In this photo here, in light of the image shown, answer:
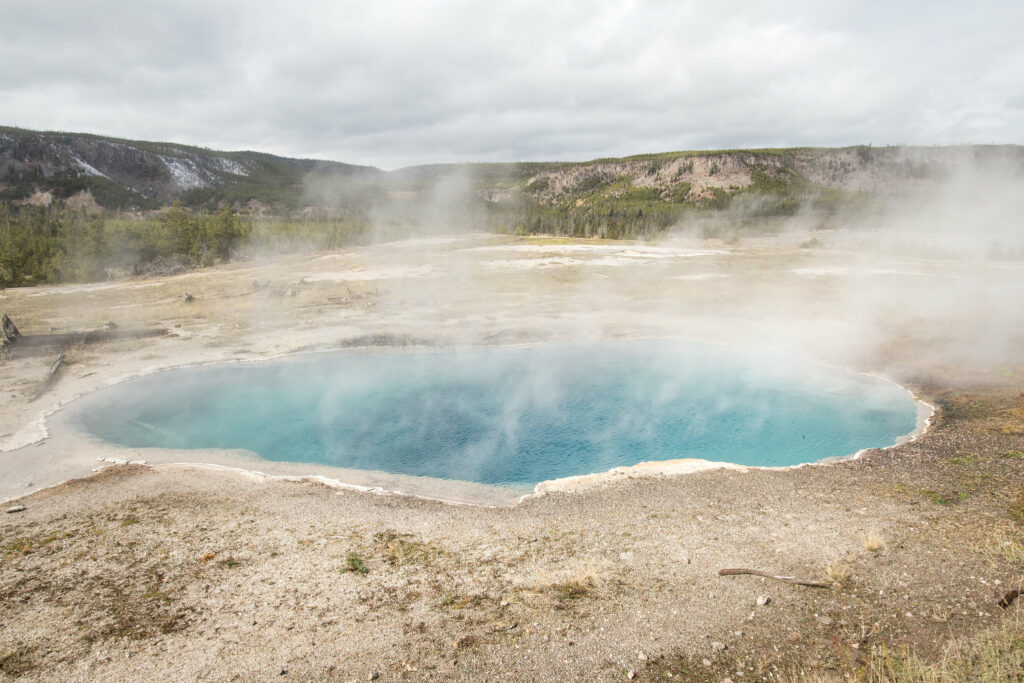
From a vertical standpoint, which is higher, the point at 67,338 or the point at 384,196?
the point at 384,196

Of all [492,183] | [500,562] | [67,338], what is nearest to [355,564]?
[500,562]

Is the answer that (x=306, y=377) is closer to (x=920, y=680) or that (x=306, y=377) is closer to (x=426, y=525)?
(x=426, y=525)

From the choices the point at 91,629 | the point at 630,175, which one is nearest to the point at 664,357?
the point at 91,629

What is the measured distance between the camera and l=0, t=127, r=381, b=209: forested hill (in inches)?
4227

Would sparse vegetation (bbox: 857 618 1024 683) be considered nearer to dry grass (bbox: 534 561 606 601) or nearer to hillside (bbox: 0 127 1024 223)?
dry grass (bbox: 534 561 606 601)

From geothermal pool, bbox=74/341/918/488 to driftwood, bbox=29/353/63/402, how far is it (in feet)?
4.90

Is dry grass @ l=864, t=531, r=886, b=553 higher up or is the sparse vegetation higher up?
the sparse vegetation

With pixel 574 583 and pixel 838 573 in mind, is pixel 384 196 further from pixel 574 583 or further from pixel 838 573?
pixel 838 573

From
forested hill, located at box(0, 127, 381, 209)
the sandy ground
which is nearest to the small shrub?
the sandy ground

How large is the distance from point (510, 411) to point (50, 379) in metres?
14.7

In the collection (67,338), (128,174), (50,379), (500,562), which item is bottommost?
(500,562)

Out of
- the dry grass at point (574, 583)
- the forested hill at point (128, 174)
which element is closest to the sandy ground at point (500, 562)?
the dry grass at point (574, 583)

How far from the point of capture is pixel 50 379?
664 inches

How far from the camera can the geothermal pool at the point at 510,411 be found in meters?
12.7
